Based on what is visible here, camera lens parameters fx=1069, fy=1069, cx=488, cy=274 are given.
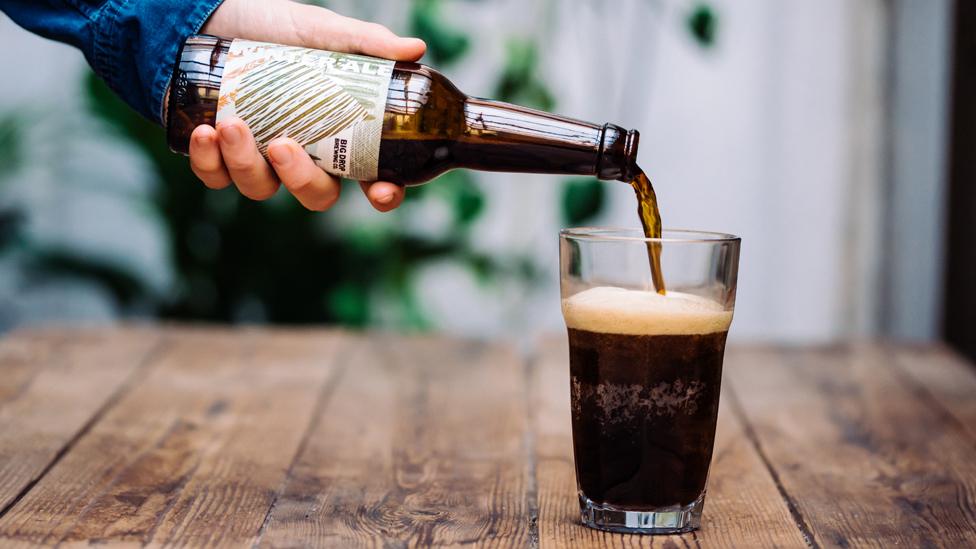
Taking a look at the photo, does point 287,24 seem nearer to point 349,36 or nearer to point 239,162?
point 349,36

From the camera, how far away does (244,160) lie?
1.02m

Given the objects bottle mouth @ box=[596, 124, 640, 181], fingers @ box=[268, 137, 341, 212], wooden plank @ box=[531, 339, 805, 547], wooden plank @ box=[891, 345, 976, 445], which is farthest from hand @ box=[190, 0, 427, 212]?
wooden plank @ box=[891, 345, 976, 445]

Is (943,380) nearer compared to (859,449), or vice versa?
(859,449)

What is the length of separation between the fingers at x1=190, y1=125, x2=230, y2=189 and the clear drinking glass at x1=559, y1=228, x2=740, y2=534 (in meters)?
0.35

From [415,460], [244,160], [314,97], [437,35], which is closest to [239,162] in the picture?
[244,160]

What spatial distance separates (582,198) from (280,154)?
1622mm

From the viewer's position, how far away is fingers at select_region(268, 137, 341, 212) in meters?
0.98

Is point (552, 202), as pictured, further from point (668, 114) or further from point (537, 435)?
point (537, 435)

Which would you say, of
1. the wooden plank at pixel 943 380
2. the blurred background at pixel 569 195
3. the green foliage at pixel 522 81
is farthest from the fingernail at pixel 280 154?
the green foliage at pixel 522 81

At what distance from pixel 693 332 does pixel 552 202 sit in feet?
5.90

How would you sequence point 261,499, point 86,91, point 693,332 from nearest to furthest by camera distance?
point 693,332 → point 261,499 → point 86,91

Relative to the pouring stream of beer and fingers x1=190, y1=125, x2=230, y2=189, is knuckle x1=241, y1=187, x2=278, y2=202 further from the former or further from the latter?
the pouring stream of beer

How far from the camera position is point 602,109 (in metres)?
2.62

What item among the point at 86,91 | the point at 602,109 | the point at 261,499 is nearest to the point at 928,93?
the point at 602,109
